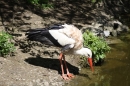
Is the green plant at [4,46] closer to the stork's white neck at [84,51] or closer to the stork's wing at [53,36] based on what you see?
the stork's wing at [53,36]

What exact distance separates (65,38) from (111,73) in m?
2.03

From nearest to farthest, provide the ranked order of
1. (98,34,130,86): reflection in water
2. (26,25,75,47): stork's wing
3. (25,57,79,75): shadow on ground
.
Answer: (26,25,75,47): stork's wing → (98,34,130,86): reflection in water → (25,57,79,75): shadow on ground

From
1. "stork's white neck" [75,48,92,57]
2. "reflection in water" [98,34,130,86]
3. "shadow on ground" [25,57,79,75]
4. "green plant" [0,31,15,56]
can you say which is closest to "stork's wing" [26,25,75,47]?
"stork's white neck" [75,48,92,57]

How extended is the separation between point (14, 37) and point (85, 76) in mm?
3022

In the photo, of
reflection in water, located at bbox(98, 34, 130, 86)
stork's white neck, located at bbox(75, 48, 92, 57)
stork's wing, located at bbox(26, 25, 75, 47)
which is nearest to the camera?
stork's wing, located at bbox(26, 25, 75, 47)

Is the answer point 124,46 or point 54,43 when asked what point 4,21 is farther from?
point 124,46

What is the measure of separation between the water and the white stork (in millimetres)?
474

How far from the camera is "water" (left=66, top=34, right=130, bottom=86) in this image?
8.97m

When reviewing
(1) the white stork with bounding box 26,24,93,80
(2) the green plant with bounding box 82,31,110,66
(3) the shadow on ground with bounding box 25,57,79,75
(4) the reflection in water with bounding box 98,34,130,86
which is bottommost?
(4) the reflection in water with bounding box 98,34,130,86

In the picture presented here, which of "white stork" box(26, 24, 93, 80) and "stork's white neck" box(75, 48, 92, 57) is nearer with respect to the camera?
"white stork" box(26, 24, 93, 80)

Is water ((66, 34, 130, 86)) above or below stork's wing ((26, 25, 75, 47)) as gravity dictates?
below

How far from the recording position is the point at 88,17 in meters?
14.2

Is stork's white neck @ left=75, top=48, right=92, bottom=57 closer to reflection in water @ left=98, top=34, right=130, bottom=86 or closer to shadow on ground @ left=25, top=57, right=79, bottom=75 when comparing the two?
shadow on ground @ left=25, top=57, right=79, bottom=75

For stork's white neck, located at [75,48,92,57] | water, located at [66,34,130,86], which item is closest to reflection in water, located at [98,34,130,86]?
water, located at [66,34,130,86]
